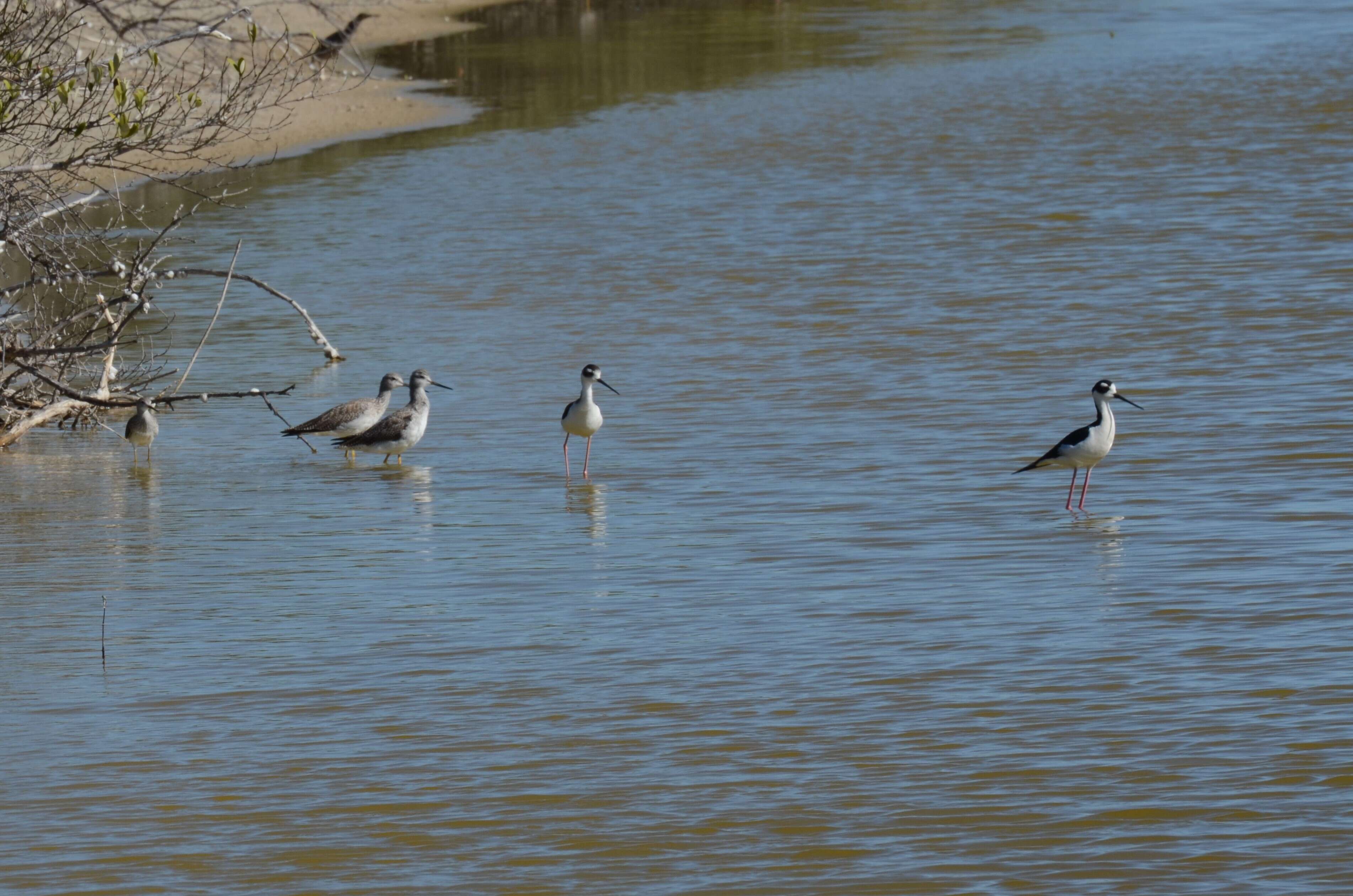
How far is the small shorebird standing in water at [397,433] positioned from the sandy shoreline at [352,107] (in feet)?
43.2

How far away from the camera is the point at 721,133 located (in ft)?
112

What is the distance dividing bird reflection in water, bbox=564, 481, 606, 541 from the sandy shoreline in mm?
14896

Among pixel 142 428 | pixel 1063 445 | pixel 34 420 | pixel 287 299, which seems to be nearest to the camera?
pixel 1063 445

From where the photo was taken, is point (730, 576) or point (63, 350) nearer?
point (730, 576)

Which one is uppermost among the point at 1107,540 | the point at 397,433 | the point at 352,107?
the point at 352,107

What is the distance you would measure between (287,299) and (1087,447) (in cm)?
683

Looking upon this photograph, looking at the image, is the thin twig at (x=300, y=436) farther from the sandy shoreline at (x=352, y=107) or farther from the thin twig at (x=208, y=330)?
the sandy shoreline at (x=352, y=107)

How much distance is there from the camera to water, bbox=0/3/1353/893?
736 centimetres

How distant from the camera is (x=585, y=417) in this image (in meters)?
13.5

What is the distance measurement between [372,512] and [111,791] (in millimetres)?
4883

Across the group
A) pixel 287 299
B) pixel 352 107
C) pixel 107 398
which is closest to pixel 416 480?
pixel 107 398

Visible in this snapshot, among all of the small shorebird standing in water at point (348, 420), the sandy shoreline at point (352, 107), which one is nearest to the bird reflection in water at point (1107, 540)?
the small shorebird standing in water at point (348, 420)

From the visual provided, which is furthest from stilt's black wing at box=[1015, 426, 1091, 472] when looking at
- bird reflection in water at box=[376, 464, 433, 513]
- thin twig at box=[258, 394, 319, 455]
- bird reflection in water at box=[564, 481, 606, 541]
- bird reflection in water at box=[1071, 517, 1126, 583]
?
thin twig at box=[258, 394, 319, 455]

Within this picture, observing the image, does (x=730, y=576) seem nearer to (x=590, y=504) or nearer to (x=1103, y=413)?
(x=590, y=504)
